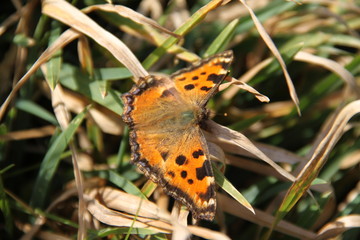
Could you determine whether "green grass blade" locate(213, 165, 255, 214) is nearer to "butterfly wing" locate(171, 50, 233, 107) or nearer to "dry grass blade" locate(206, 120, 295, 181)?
"dry grass blade" locate(206, 120, 295, 181)

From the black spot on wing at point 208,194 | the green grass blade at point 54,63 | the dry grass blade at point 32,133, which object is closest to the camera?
the black spot on wing at point 208,194

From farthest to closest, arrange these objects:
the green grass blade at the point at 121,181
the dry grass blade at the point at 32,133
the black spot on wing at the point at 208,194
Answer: the dry grass blade at the point at 32,133 < the green grass blade at the point at 121,181 < the black spot on wing at the point at 208,194

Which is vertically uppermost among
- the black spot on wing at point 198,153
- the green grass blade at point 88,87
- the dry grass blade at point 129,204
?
the green grass blade at point 88,87

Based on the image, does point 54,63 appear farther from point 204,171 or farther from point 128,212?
point 204,171

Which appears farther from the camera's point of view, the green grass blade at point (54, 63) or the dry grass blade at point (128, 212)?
the green grass blade at point (54, 63)

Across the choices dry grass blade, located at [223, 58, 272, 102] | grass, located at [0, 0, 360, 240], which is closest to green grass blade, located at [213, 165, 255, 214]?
grass, located at [0, 0, 360, 240]

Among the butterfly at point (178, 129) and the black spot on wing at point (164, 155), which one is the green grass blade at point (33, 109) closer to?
the butterfly at point (178, 129)

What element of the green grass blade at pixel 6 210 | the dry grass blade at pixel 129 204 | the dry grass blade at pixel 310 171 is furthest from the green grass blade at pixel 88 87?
the dry grass blade at pixel 310 171

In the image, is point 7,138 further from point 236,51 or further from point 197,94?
point 236,51

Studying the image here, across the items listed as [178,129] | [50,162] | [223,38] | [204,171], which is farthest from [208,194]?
[223,38]
